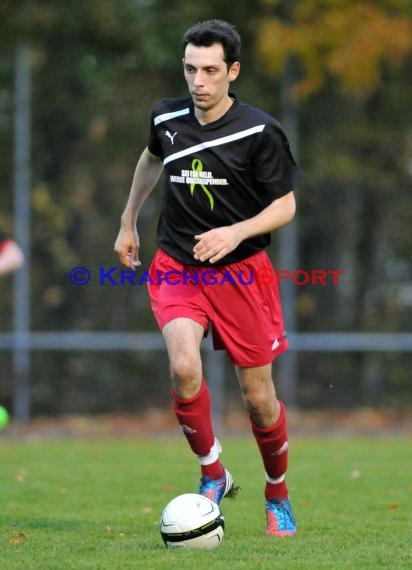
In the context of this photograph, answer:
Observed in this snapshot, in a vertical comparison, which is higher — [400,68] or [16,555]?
[400,68]

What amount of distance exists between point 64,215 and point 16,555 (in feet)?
29.9

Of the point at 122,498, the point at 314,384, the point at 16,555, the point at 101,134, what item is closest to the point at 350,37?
the point at 101,134

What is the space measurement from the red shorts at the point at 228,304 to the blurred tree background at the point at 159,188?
7905mm

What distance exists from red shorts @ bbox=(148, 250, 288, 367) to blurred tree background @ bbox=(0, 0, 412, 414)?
7.90 meters

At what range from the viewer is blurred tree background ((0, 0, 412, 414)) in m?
13.8

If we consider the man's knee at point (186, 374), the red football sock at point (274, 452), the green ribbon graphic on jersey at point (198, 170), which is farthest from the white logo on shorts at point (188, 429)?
the green ribbon graphic on jersey at point (198, 170)

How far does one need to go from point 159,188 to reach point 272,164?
8.24 meters

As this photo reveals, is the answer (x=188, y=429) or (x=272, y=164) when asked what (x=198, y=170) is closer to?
(x=272, y=164)

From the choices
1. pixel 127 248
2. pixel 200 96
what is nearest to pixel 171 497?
pixel 127 248

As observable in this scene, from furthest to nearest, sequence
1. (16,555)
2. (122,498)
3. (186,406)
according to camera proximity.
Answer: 1. (122,498)
2. (186,406)
3. (16,555)

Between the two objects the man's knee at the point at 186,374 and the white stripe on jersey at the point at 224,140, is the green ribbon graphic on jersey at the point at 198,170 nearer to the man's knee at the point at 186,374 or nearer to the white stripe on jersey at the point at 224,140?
the white stripe on jersey at the point at 224,140

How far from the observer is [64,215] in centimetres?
1392

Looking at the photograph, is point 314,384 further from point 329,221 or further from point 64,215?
point 64,215

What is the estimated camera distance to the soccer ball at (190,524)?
16.9ft
